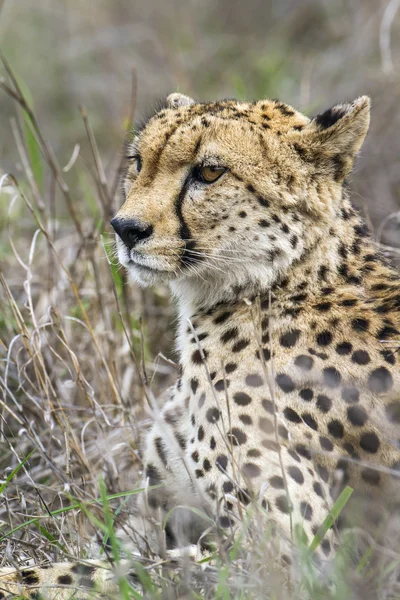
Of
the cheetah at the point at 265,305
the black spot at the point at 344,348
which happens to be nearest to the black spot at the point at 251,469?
the cheetah at the point at 265,305

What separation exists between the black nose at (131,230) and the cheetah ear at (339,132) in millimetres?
612

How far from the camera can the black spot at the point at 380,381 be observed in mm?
2475

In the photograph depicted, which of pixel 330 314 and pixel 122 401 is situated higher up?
pixel 330 314

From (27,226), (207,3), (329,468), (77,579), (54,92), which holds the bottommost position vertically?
(77,579)

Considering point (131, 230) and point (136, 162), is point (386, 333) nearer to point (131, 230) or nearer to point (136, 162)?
point (131, 230)

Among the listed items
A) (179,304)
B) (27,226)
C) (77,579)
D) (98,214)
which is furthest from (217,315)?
(27,226)

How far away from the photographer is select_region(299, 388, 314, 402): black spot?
253 cm

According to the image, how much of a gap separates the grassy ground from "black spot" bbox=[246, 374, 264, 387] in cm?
38

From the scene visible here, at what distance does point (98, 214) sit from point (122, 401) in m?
1.00

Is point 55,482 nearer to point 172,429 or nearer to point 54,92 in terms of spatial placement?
point 172,429

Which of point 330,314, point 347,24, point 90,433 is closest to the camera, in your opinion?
point 330,314

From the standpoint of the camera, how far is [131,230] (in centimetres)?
264

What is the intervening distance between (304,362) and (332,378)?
4.0 inches

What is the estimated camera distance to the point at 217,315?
2.82 meters
